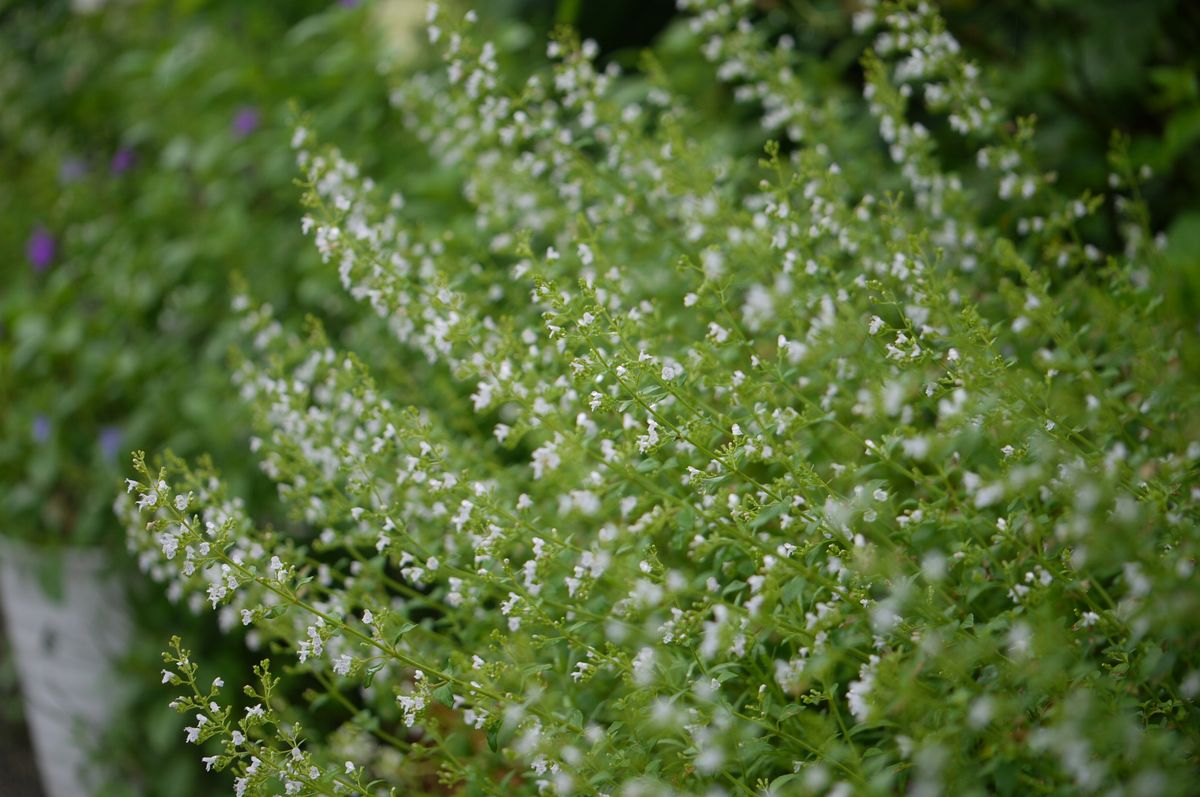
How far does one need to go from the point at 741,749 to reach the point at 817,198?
1.13 meters

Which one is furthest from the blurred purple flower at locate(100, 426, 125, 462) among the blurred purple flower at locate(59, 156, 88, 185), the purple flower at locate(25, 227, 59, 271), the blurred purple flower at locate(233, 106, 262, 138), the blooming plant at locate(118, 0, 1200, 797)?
→ the blurred purple flower at locate(59, 156, 88, 185)

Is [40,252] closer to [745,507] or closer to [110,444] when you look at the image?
[110,444]

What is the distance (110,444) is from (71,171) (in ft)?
5.94

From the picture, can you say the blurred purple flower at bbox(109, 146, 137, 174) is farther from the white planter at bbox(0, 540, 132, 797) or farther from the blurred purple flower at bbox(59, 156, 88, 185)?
the white planter at bbox(0, 540, 132, 797)

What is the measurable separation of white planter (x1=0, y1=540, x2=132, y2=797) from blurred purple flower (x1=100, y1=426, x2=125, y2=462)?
12.9 inches

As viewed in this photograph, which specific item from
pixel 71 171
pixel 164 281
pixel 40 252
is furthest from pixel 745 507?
pixel 71 171

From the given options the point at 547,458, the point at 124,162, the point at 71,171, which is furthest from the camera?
the point at 71,171

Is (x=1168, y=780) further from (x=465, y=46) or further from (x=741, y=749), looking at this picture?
(x=465, y=46)

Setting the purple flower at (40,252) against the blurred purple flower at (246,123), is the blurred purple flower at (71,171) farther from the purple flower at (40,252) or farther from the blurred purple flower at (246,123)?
the blurred purple flower at (246,123)

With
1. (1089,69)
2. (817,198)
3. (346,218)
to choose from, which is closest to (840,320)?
(817,198)

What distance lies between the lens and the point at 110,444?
12.2 feet

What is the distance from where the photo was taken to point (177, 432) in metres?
3.83

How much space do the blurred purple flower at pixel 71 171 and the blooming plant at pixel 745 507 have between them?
2.88m

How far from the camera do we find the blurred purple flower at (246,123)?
4137 mm
